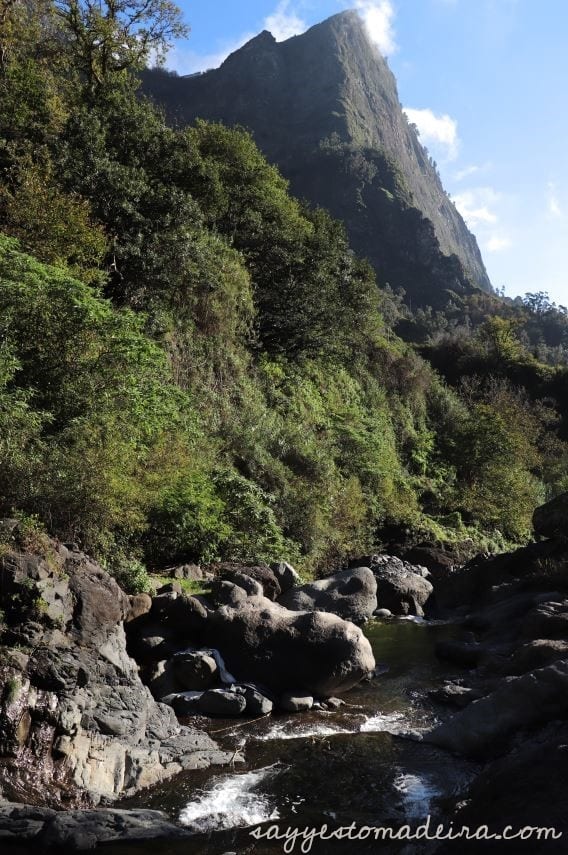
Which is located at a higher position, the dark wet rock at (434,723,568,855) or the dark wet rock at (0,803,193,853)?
the dark wet rock at (434,723,568,855)

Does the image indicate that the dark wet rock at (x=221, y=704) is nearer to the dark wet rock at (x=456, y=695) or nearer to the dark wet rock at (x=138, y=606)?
the dark wet rock at (x=138, y=606)

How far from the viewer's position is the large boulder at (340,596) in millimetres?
12648

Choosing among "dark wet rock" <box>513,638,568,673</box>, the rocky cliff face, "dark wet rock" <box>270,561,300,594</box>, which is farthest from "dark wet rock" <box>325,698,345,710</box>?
the rocky cliff face

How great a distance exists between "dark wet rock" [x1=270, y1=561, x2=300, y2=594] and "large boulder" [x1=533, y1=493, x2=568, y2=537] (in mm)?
9576

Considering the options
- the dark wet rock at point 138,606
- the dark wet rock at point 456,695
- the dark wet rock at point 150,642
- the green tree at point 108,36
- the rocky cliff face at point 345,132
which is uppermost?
the rocky cliff face at point 345,132

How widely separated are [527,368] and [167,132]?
32957 mm

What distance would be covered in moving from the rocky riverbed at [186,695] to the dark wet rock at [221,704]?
14 millimetres

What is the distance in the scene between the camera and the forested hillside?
10477mm

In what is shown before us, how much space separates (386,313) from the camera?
218 ft

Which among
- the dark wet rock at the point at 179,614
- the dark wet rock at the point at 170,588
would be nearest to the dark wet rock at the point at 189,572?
the dark wet rock at the point at 170,588

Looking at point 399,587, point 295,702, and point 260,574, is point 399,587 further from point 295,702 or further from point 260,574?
point 295,702

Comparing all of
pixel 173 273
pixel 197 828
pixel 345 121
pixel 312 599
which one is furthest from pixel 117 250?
pixel 345 121

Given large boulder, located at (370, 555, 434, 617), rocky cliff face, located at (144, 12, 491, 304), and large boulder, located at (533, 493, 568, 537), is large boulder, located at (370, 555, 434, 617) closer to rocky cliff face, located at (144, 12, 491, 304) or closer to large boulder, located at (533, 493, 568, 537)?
large boulder, located at (533, 493, 568, 537)

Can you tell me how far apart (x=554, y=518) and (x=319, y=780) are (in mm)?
14970
